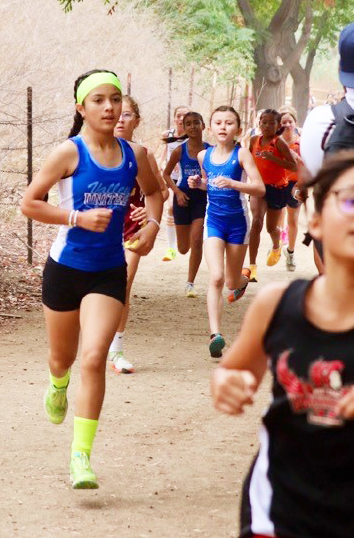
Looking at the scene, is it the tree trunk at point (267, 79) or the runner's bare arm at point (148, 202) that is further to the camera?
the tree trunk at point (267, 79)

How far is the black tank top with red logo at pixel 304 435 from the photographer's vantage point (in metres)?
3.04

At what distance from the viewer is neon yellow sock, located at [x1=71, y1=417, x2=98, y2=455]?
6.13 m

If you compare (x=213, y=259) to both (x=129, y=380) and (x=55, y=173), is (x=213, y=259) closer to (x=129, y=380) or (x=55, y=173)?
(x=129, y=380)

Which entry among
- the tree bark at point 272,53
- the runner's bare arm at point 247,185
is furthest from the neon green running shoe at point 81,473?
the tree bark at point 272,53

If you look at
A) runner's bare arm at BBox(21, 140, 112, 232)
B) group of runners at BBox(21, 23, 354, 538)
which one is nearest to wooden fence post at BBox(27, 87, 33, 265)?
group of runners at BBox(21, 23, 354, 538)

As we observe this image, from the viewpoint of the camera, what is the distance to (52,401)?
700 cm

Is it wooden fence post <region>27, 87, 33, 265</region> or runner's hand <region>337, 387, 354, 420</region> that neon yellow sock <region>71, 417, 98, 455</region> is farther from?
wooden fence post <region>27, 87, 33, 265</region>

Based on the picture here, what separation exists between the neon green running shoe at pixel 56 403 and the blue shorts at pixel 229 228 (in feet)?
11.8

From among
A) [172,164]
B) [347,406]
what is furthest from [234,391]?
[172,164]

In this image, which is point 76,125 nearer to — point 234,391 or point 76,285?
point 76,285

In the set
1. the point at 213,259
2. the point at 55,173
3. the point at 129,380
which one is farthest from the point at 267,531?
the point at 213,259

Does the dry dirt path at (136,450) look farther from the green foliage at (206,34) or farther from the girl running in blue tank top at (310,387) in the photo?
the green foliage at (206,34)

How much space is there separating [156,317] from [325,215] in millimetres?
9091

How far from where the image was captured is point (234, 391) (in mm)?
3064
